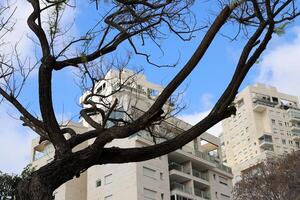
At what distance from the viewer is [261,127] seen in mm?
84875

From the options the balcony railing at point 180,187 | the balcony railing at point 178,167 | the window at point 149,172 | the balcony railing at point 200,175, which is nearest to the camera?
the window at point 149,172

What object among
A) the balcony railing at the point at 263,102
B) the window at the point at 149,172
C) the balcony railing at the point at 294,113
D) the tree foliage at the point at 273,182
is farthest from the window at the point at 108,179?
the balcony railing at the point at 294,113

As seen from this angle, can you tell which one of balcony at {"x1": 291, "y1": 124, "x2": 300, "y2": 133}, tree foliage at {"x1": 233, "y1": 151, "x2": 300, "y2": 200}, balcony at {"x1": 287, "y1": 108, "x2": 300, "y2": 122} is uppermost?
balcony at {"x1": 287, "y1": 108, "x2": 300, "y2": 122}

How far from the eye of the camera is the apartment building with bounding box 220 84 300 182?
82000 millimetres

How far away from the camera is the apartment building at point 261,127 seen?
82000mm

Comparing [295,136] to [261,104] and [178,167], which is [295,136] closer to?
[261,104]

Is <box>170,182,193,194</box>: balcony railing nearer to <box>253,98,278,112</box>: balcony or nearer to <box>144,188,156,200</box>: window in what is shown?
<box>144,188,156,200</box>: window

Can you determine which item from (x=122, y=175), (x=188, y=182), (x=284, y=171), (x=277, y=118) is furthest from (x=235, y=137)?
(x=284, y=171)

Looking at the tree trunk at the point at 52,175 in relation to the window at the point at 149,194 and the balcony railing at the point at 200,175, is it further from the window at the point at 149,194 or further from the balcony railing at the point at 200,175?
the balcony railing at the point at 200,175

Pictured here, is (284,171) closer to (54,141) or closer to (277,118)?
(54,141)

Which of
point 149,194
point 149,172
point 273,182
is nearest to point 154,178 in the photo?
point 149,172

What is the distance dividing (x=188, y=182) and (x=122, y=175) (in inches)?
280

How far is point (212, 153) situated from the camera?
51.0 m

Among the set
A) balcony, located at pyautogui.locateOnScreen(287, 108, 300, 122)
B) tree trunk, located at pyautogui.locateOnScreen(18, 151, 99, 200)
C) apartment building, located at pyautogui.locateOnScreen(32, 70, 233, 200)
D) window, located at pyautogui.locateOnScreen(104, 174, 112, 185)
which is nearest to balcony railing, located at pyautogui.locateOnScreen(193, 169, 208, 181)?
apartment building, located at pyautogui.locateOnScreen(32, 70, 233, 200)
